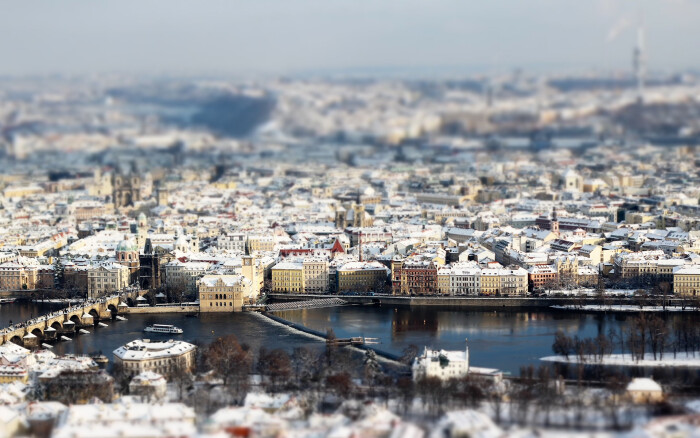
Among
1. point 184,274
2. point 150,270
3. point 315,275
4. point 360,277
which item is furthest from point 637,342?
point 150,270

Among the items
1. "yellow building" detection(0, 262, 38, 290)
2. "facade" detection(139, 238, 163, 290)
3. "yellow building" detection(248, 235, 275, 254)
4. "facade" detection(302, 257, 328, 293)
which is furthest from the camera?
"yellow building" detection(248, 235, 275, 254)

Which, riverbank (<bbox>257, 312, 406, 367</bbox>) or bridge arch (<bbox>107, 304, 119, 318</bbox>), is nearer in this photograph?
riverbank (<bbox>257, 312, 406, 367</bbox>)

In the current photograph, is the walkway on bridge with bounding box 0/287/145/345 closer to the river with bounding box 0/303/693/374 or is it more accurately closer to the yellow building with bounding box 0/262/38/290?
the river with bounding box 0/303/693/374

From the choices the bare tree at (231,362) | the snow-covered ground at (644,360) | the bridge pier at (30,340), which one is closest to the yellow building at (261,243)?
the bridge pier at (30,340)

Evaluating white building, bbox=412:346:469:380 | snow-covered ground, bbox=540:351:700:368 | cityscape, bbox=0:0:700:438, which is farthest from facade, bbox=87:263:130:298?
snow-covered ground, bbox=540:351:700:368

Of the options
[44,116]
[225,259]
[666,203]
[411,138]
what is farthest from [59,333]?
[666,203]

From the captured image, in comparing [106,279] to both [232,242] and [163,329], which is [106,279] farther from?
[232,242]

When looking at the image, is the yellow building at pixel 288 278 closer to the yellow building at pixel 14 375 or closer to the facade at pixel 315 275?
the facade at pixel 315 275
